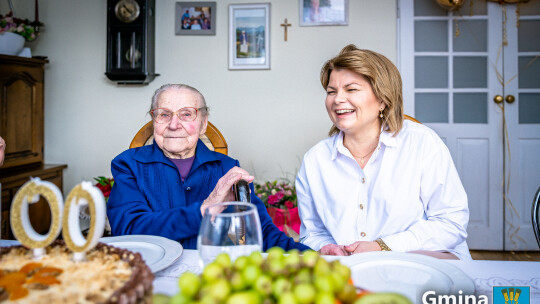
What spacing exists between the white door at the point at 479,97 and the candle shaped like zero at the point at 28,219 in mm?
3020

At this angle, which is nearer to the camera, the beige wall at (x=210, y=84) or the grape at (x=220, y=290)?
the grape at (x=220, y=290)

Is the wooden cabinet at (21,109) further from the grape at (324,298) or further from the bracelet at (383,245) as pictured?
the grape at (324,298)

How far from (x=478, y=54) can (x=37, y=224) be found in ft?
12.2

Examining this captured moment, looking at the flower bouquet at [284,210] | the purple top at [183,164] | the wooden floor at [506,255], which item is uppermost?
the purple top at [183,164]

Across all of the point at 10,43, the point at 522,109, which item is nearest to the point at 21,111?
the point at 10,43

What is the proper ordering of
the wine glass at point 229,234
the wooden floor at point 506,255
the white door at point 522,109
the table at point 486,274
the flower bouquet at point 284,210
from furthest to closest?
the white door at point 522,109 → the wooden floor at point 506,255 → the flower bouquet at point 284,210 → the table at point 486,274 → the wine glass at point 229,234

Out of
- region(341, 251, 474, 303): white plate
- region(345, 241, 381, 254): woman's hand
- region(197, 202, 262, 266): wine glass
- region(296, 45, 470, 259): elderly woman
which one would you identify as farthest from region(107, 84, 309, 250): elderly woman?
region(197, 202, 262, 266): wine glass

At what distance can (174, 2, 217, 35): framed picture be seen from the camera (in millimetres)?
3303

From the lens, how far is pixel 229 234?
625 millimetres

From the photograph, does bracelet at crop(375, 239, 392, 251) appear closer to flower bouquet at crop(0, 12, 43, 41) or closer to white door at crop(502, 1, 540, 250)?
white door at crop(502, 1, 540, 250)

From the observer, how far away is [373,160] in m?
1.45

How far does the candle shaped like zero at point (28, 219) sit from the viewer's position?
705mm

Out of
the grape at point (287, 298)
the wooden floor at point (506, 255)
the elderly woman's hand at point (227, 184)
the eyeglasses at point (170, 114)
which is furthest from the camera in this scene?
the wooden floor at point (506, 255)

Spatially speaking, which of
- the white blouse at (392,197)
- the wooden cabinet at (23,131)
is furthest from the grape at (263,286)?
the wooden cabinet at (23,131)
